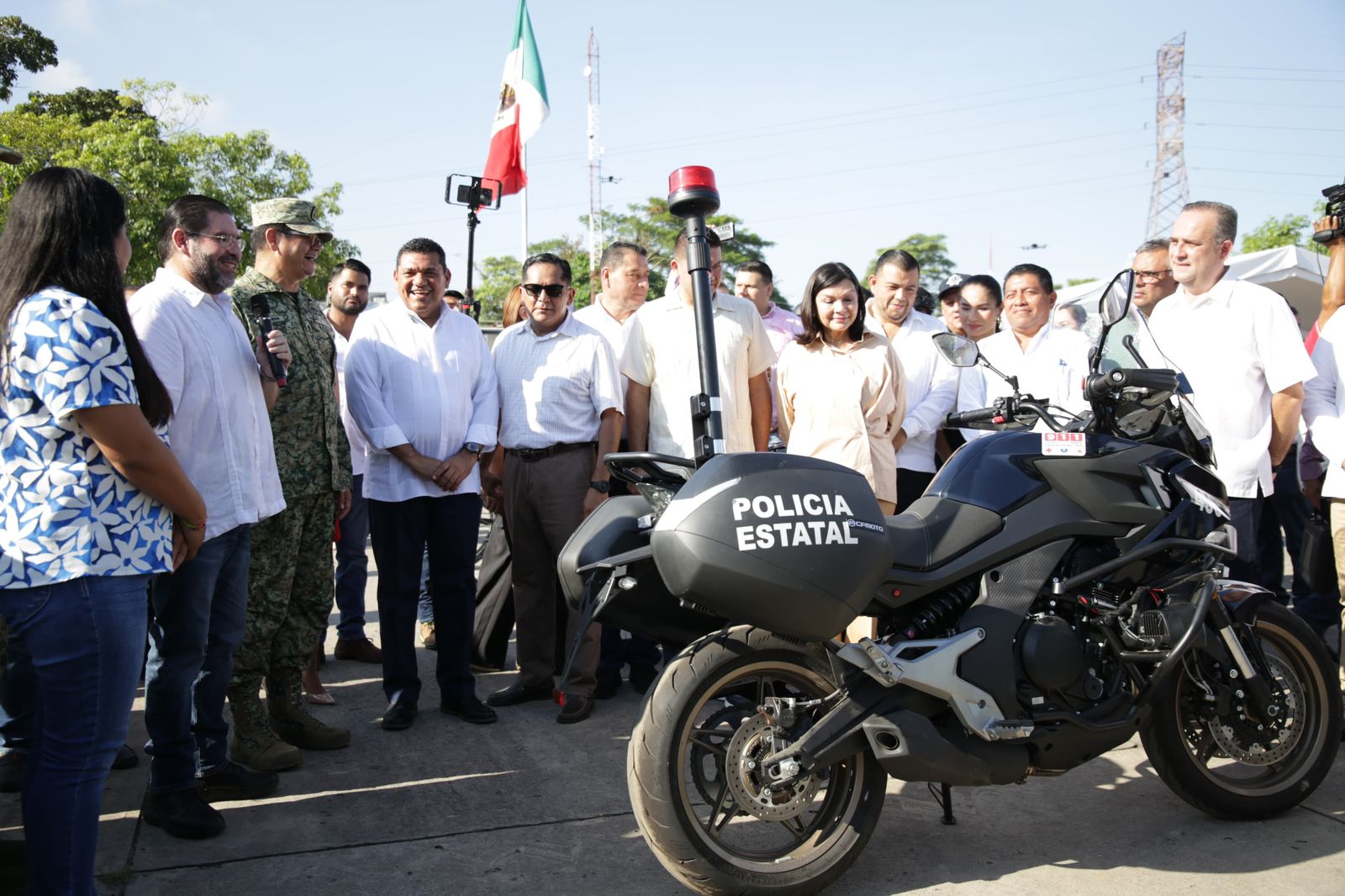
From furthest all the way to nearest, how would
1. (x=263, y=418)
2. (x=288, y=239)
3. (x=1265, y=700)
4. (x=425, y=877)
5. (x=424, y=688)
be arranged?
(x=424, y=688)
(x=288, y=239)
(x=263, y=418)
(x=1265, y=700)
(x=425, y=877)

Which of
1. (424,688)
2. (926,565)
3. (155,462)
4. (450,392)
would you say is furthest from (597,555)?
(424,688)

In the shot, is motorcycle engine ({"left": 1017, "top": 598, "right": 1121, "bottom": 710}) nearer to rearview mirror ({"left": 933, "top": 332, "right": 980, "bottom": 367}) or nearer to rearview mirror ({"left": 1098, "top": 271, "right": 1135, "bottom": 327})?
rearview mirror ({"left": 933, "top": 332, "right": 980, "bottom": 367})

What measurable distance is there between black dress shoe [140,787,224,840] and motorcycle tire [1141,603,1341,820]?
10.0 ft

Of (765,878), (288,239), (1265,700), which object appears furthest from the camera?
(288,239)

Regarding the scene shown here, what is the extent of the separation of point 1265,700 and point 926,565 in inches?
52.9

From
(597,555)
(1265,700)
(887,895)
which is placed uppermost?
(597,555)

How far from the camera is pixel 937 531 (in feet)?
10.0

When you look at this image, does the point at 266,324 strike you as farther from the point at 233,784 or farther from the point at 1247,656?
the point at 1247,656

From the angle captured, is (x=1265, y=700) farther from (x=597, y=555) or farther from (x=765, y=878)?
(x=597, y=555)

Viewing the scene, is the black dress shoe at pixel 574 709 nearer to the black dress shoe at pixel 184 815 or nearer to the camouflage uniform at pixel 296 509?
the camouflage uniform at pixel 296 509

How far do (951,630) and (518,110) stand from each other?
13248 mm

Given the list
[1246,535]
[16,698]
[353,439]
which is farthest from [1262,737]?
[353,439]

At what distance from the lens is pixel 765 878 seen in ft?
9.34

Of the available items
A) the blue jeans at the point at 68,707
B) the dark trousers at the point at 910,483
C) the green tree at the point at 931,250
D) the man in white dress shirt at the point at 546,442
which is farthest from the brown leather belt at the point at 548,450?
the green tree at the point at 931,250
